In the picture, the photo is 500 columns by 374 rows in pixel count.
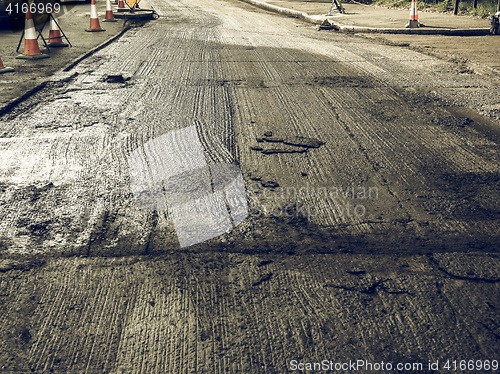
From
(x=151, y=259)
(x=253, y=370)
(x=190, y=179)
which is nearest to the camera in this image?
(x=253, y=370)

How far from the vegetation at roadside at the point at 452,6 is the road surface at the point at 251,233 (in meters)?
9.56

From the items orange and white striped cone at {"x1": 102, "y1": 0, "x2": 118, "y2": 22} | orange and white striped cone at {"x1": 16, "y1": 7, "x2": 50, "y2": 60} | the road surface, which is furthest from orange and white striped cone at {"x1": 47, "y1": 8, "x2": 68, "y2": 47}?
orange and white striped cone at {"x1": 102, "y1": 0, "x2": 118, "y2": 22}

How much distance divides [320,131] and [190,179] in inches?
64.2

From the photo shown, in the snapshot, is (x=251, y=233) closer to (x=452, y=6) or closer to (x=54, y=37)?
(x=54, y=37)

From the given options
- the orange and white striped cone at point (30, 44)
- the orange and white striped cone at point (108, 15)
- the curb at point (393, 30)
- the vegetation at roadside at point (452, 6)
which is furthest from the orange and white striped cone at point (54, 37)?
the vegetation at roadside at point (452, 6)

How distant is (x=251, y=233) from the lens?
3.01 meters

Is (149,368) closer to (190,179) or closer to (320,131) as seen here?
(190,179)

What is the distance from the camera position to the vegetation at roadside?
14086mm

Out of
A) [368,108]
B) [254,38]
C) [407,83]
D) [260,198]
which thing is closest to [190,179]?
[260,198]

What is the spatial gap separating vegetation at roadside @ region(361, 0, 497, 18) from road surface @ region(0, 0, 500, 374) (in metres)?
9.56

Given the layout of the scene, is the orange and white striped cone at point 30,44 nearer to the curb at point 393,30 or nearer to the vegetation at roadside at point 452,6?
the curb at point 393,30

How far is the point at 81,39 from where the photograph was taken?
10469mm

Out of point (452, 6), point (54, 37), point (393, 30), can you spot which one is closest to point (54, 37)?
point (54, 37)

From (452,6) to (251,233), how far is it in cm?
1545
